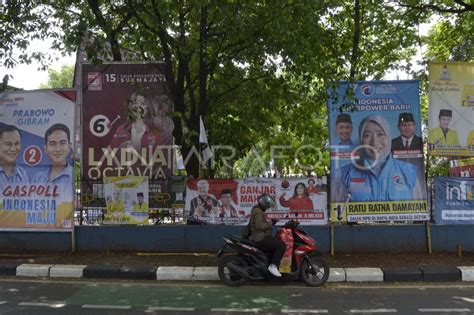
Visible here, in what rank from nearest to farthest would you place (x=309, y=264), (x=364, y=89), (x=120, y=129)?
(x=309, y=264) → (x=364, y=89) → (x=120, y=129)

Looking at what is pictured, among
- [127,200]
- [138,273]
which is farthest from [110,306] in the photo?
[127,200]

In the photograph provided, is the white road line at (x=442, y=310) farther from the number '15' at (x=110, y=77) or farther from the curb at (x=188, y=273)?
the number '15' at (x=110, y=77)

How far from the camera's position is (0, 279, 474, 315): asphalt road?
6.38 m

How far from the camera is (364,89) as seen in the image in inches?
396

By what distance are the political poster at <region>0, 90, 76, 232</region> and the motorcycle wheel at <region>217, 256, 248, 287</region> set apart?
378 cm

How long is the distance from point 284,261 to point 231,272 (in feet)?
2.90

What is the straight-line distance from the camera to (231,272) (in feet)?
25.8

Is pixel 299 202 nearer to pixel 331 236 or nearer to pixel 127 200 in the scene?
pixel 331 236

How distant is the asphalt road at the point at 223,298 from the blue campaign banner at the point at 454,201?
2251 millimetres

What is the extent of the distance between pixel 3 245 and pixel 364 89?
8.29m

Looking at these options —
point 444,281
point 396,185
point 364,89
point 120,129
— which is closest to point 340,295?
point 444,281

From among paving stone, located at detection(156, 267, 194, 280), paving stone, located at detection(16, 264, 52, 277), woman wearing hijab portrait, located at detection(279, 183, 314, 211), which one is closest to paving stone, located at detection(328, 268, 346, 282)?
woman wearing hijab portrait, located at detection(279, 183, 314, 211)

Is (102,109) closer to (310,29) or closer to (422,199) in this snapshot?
(310,29)

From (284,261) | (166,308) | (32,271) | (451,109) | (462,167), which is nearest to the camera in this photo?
(166,308)
